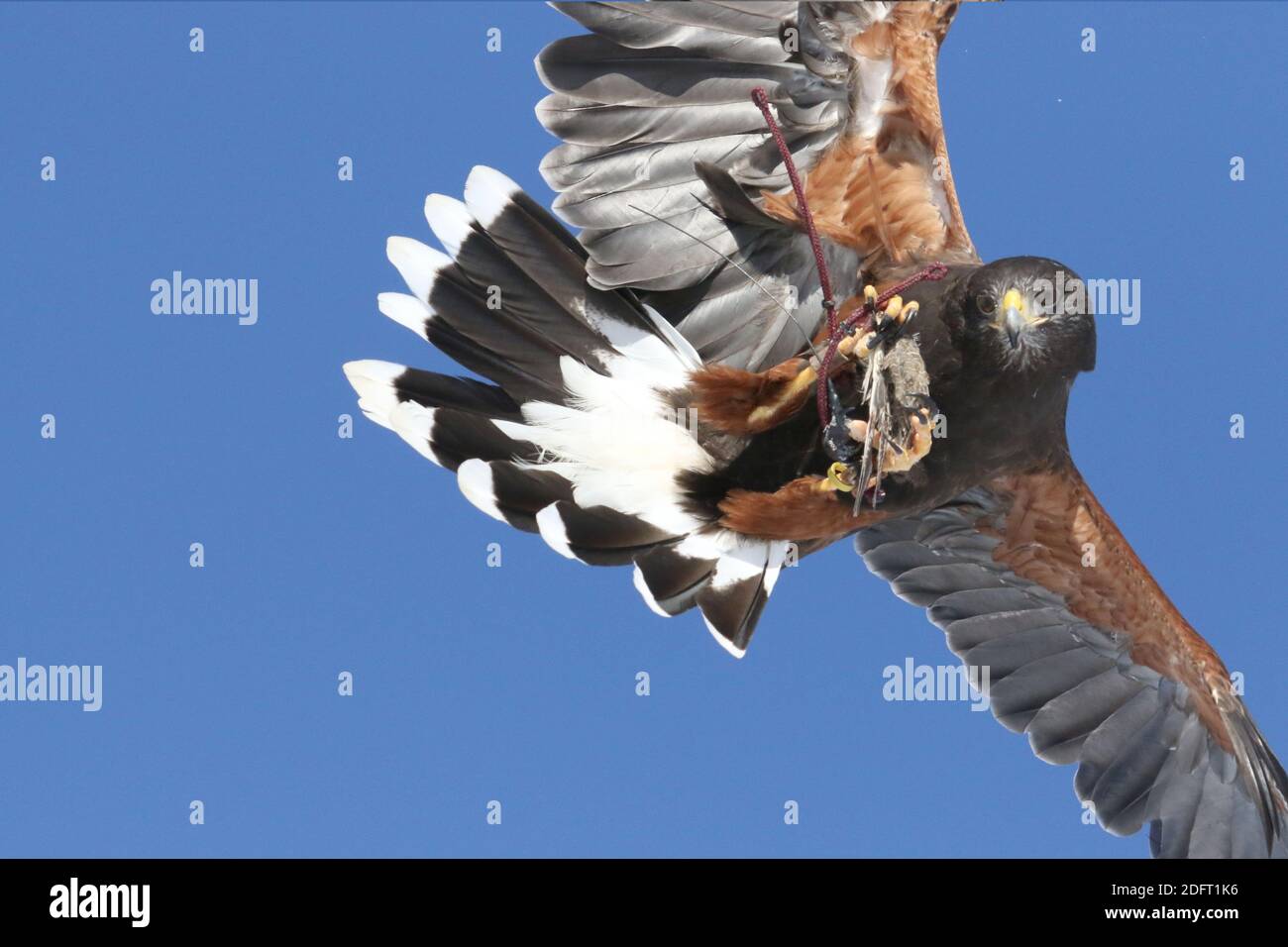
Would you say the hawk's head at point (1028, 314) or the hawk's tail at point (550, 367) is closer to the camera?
the hawk's head at point (1028, 314)

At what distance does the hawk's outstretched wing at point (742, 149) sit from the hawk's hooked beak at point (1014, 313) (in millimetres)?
854

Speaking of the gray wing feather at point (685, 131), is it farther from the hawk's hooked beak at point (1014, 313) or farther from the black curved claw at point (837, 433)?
the hawk's hooked beak at point (1014, 313)

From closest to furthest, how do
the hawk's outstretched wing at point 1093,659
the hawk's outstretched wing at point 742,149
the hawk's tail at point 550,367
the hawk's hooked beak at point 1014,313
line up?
the hawk's hooked beak at point 1014,313
the hawk's tail at point 550,367
the hawk's outstretched wing at point 742,149
the hawk's outstretched wing at point 1093,659

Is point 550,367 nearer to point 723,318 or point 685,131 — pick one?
point 723,318

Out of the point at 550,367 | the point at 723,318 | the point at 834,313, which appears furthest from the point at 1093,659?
the point at 550,367

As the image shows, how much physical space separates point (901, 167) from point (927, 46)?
1.70 feet

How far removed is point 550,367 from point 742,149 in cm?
125

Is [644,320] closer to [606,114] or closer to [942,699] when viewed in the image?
[606,114]

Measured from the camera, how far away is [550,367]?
6113mm

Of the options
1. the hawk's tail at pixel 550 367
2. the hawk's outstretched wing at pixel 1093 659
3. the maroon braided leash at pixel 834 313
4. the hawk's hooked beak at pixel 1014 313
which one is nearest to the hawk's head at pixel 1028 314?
the hawk's hooked beak at pixel 1014 313

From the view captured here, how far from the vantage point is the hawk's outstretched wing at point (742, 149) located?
20.4ft

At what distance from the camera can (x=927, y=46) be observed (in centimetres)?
624
